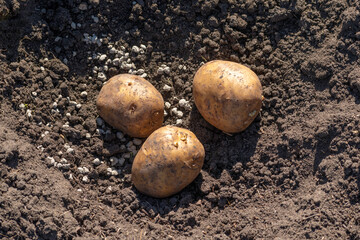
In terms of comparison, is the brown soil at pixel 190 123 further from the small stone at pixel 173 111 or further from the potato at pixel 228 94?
A: the potato at pixel 228 94

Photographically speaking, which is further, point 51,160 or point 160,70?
point 160,70

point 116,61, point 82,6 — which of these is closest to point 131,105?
point 116,61

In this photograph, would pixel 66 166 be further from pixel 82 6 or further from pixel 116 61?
pixel 82 6

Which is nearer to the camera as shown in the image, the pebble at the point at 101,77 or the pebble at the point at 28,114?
the pebble at the point at 28,114

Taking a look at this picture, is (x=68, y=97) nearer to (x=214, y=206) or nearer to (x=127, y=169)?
(x=127, y=169)

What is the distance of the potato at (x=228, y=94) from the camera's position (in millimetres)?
3811

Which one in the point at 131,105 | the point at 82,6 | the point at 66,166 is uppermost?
the point at 82,6

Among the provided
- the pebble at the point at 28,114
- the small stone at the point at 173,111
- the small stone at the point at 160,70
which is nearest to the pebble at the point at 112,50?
the small stone at the point at 160,70

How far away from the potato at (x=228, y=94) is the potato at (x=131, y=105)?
41cm

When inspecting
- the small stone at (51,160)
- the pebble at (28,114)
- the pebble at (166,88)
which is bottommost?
the small stone at (51,160)

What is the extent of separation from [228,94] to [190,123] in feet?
2.09

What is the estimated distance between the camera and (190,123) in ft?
14.1

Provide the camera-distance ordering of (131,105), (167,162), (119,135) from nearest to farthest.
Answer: (167,162), (131,105), (119,135)

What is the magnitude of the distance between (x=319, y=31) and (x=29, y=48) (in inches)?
107
